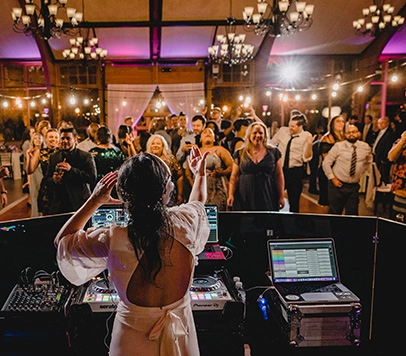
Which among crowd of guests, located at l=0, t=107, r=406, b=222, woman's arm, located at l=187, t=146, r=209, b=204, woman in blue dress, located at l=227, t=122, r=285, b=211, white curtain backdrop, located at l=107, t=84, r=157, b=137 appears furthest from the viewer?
white curtain backdrop, located at l=107, t=84, r=157, b=137

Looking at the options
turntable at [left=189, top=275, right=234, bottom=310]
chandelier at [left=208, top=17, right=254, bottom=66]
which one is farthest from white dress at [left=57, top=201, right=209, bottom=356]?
chandelier at [left=208, top=17, right=254, bottom=66]

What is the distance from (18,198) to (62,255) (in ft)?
23.7

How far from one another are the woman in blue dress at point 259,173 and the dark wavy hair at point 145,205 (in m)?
2.57

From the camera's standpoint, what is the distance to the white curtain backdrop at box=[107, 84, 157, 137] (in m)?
11.2

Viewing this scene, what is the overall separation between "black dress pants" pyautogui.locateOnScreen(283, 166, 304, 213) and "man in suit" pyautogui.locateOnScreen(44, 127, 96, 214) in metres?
2.66

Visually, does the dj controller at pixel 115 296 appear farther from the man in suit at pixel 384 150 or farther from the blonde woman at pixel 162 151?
the man in suit at pixel 384 150

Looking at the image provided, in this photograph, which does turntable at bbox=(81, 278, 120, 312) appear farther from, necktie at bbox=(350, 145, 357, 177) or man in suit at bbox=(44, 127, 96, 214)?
necktie at bbox=(350, 145, 357, 177)

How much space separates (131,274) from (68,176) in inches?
94.6

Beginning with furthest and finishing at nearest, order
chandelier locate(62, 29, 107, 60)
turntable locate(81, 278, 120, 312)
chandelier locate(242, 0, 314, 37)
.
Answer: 1. chandelier locate(62, 29, 107, 60)
2. chandelier locate(242, 0, 314, 37)
3. turntable locate(81, 278, 120, 312)

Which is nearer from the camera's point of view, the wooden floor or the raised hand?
the raised hand

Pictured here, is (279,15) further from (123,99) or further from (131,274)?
(123,99)

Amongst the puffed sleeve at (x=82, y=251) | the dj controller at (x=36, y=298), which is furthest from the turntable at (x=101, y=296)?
the puffed sleeve at (x=82, y=251)

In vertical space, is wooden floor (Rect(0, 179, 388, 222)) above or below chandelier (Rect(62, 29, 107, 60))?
below

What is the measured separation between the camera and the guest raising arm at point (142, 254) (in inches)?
52.8
